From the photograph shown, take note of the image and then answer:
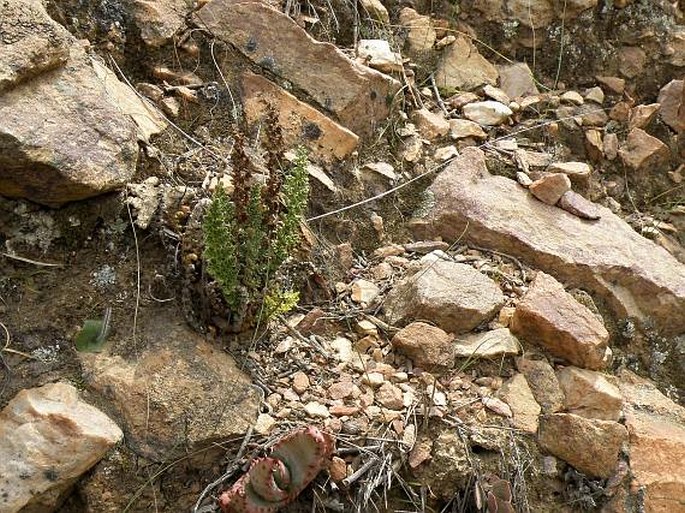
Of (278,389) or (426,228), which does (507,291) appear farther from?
(278,389)

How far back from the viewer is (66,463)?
8.25 feet

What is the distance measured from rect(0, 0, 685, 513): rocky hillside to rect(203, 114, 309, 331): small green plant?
0.01 metres

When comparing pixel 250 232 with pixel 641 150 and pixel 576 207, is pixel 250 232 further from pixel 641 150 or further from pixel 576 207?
pixel 641 150

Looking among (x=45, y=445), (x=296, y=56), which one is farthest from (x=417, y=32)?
(x=45, y=445)

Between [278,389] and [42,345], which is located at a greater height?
[42,345]

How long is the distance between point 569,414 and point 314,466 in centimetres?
97

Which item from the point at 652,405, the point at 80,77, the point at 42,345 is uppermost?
the point at 80,77

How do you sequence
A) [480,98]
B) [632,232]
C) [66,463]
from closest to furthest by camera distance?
[66,463] < [632,232] < [480,98]

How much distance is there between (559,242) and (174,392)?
1.75 m

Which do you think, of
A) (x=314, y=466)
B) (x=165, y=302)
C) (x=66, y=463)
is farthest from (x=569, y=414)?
(x=66, y=463)

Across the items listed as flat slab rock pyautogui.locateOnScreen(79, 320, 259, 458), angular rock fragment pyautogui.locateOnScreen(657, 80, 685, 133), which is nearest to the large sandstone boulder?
flat slab rock pyautogui.locateOnScreen(79, 320, 259, 458)

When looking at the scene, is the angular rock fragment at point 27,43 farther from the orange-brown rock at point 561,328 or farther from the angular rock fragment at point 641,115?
the angular rock fragment at point 641,115

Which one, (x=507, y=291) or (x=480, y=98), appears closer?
(x=507, y=291)

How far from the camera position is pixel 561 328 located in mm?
3127
